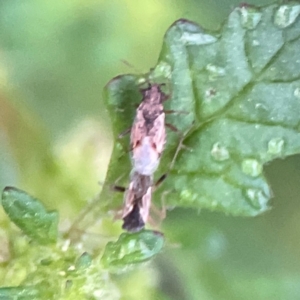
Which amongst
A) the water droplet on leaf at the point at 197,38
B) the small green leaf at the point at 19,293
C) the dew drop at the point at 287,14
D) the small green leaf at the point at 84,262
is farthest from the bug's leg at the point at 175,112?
the small green leaf at the point at 19,293

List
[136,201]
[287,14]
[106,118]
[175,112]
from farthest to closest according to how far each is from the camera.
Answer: [106,118], [136,201], [175,112], [287,14]

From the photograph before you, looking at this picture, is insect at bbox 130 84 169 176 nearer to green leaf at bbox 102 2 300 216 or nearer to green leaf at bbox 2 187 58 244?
green leaf at bbox 102 2 300 216

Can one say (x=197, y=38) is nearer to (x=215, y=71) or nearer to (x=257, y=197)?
(x=215, y=71)

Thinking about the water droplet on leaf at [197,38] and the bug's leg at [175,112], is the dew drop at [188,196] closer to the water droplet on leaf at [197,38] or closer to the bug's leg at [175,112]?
the bug's leg at [175,112]

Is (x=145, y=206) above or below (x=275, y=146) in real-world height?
Answer: below

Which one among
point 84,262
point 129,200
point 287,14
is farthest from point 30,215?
point 287,14

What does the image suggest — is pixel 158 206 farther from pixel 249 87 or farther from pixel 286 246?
pixel 286 246

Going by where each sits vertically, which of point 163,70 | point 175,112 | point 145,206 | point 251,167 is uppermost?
point 163,70
